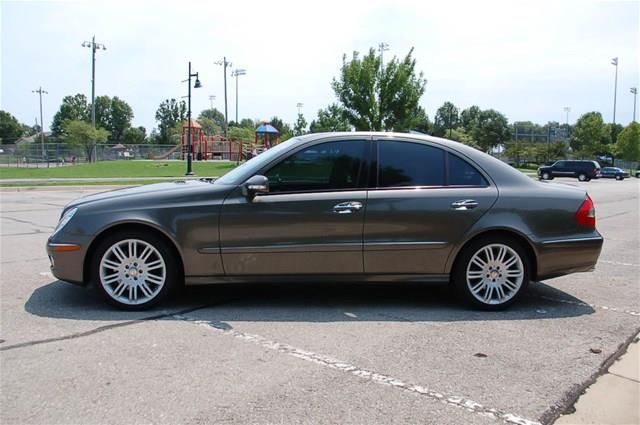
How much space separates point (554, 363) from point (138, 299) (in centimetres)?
334

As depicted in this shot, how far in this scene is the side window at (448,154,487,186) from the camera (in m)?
4.89

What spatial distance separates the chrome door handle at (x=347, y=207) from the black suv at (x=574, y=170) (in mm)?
42929

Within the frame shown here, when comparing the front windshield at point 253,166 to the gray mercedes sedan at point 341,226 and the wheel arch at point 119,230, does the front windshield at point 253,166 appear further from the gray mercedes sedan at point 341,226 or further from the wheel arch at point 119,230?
the wheel arch at point 119,230

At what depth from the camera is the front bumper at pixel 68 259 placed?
14.9ft

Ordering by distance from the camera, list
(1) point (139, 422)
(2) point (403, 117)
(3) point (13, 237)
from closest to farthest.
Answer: (1) point (139, 422) → (3) point (13, 237) → (2) point (403, 117)

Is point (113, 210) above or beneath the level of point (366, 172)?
beneath

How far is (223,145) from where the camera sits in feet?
200

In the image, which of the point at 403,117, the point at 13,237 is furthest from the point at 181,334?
the point at 403,117

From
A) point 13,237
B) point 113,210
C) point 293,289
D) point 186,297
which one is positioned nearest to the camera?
point 113,210

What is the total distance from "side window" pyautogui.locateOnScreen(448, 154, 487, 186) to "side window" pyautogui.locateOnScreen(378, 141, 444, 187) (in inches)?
3.7

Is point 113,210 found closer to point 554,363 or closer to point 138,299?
point 138,299

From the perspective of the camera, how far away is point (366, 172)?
482 cm

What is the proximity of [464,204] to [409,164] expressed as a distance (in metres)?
0.61

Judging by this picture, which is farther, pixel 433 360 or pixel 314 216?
pixel 314 216
